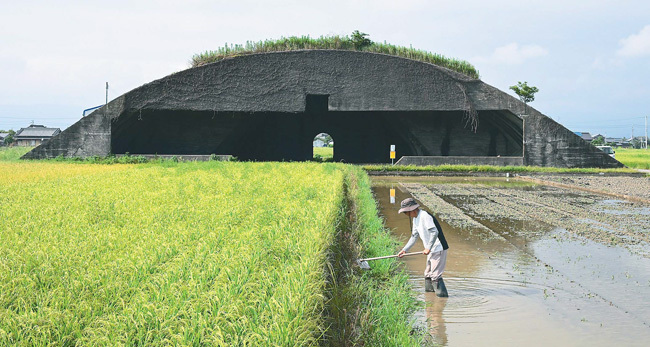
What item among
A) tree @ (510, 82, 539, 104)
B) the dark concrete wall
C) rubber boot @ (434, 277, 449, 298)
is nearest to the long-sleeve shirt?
rubber boot @ (434, 277, 449, 298)

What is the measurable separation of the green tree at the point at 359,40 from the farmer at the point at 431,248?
22.6 metres

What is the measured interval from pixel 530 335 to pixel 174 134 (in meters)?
25.2

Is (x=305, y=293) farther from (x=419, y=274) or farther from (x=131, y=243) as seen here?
(x=419, y=274)

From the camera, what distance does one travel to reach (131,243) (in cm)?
489

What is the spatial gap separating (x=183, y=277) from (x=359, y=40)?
24684 millimetres

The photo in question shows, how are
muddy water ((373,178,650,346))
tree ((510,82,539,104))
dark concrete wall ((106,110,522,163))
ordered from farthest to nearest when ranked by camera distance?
tree ((510,82,539,104)) < dark concrete wall ((106,110,522,163)) < muddy water ((373,178,650,346))

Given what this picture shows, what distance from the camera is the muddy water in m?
4.30

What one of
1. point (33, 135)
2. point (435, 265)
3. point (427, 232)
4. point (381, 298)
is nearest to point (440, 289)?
point (435, 265)

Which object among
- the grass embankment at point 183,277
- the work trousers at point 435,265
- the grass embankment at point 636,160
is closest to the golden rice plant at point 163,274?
the grass embankment at point 183,277

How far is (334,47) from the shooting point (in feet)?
91.1

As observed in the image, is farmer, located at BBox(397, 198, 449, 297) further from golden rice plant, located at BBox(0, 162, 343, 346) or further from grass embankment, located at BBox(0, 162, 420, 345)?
golden rice plant, located at BBox(0, 162, 343, 346)

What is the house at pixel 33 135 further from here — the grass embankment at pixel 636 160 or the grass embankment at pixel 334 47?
the grass embankment at pixel 636 160

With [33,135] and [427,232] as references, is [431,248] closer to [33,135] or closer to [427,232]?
[427,232]

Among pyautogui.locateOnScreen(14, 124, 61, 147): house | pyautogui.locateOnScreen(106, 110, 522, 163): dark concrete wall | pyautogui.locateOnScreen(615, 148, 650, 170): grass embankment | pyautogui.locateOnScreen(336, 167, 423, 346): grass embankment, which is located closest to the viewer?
pyautogui.locateOnScreen(336, 167, 423, 346): grass embankment
